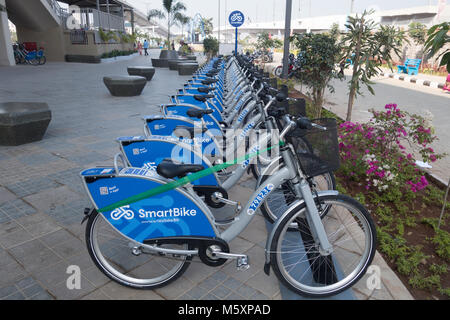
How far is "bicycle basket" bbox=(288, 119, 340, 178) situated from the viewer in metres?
Answer: 2.04

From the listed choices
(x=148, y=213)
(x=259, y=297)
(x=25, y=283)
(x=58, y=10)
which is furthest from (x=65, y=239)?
(x=58, y=10)

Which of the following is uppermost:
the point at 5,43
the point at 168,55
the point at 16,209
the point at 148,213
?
the point at 5,43

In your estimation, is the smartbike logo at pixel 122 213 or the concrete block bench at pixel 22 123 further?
the concrete block bench at pixel 22 123

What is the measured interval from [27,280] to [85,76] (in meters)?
12.6

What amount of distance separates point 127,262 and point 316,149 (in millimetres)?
1563

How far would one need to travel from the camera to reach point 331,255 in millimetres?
2465

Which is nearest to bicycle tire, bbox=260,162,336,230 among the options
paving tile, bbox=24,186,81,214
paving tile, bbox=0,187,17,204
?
paving tile, bbox=24,186,81,214

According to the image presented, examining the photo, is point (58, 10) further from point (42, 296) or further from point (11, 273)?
point (42, 296)

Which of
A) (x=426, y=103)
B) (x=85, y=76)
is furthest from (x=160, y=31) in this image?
(x=426, y=103)

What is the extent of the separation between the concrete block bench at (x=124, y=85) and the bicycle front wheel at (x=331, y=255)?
695cm

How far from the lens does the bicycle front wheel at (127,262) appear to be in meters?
2.18

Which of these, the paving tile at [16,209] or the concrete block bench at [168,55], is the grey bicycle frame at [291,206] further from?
the concrete block bench at [168,55]

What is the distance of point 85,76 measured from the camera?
13.3 meters

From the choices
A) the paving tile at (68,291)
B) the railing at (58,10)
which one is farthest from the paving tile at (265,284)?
the railing at (58,10)
